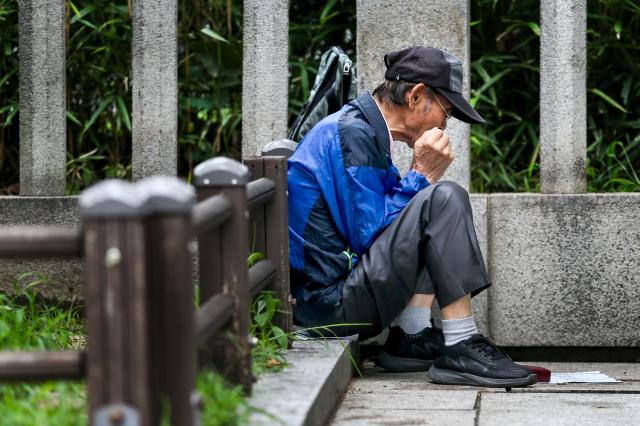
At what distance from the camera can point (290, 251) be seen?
4.13 meters

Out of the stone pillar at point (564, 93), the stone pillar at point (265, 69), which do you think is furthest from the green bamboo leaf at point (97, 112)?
the stone pillar at point (564, 93)

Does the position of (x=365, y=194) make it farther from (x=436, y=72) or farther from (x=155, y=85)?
(x=155, y=85)

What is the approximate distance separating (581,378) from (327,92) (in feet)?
4.62

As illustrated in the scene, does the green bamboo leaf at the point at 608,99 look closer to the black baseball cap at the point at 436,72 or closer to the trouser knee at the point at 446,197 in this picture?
the black baseball cap at the point at 436,72

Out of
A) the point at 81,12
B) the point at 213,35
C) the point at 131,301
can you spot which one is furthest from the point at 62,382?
the point at 81,12

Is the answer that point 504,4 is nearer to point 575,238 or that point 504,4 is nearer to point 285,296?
point 575,238

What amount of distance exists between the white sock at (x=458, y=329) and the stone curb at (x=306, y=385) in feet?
1.13

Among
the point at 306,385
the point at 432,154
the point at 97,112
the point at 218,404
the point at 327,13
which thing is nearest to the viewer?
the point at 218,404

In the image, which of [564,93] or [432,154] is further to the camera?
[564,93]

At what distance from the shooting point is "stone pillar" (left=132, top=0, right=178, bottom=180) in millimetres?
4566

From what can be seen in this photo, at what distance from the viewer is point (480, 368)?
397 centimetres

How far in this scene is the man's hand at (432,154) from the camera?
13.3ft

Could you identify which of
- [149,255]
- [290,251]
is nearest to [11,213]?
[290,251]

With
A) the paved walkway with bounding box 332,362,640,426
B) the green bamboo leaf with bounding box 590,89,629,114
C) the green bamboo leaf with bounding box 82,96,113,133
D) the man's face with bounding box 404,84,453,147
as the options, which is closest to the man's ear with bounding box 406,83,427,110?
the man's face with bounding box 404,84,453,147
